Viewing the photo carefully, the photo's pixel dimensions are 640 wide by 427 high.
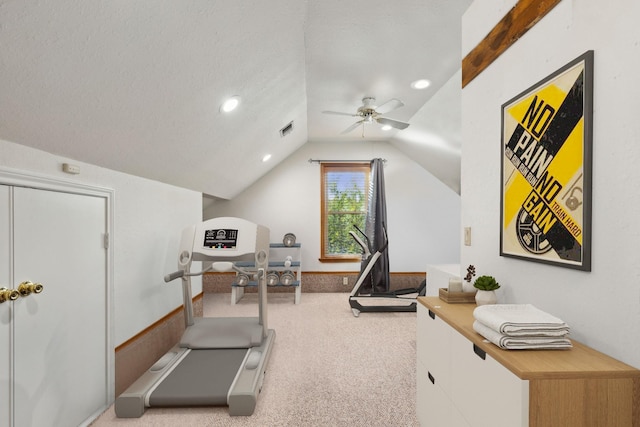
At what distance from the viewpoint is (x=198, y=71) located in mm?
1778

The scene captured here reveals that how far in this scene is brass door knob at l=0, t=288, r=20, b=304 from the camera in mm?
1351

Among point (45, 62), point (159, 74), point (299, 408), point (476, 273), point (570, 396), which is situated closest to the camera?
point (570, 396)

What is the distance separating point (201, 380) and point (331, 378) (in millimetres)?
967

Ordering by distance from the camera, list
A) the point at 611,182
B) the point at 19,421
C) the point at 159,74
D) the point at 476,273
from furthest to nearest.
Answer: the point at 476,273 < the point at 159,74 < the point at 19,421 < the point at 611,182

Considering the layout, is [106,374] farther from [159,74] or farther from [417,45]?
[417,45]

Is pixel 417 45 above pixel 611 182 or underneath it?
above

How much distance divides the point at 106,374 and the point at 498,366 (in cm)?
235

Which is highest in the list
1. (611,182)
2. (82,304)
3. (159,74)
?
(159,74)

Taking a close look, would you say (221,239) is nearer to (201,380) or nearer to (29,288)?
(201,380)

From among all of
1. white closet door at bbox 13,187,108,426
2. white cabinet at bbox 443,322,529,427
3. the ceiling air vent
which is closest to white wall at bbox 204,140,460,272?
the ceiling air vent

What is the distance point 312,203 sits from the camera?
17.3 feet

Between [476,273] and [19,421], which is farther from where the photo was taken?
[476,273]

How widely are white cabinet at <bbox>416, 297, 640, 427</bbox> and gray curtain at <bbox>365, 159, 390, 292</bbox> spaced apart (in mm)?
3228

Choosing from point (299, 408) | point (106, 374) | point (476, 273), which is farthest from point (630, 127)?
point (106, 374)
